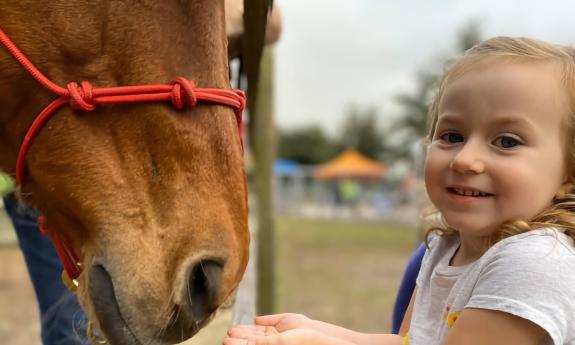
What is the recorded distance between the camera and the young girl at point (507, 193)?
1.07 metres

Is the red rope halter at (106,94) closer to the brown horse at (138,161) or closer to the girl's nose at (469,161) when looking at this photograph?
the brown horse at (138,161)

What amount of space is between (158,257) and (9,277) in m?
7.67

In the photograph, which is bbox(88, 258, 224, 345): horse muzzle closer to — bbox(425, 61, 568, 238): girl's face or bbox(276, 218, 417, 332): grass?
bbox(425, 61, 568, 238): girl's face

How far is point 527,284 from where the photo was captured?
1.07 metres

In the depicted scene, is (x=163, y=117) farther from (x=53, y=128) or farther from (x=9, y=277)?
(x=9, y=277)

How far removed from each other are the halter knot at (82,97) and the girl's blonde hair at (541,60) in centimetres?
74

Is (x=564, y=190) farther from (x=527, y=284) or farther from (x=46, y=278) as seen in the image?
(x=46, y=278)

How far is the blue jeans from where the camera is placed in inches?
83.4

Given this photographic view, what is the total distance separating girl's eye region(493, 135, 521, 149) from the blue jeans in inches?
60.5

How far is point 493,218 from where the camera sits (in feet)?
3.92

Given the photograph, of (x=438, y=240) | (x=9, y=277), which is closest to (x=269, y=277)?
(x=438, y=240)

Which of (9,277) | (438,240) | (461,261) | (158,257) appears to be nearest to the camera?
(158,257)

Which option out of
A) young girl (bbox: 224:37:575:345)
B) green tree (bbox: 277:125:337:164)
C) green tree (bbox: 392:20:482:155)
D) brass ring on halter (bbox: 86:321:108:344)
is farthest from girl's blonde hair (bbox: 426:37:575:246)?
green tree (bbox: 277:125:337:164)

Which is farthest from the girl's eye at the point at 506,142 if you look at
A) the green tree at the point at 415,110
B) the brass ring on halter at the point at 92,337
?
the green tree at the point at 415,110
